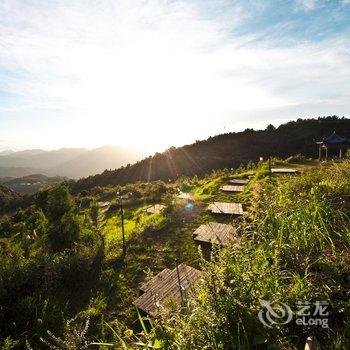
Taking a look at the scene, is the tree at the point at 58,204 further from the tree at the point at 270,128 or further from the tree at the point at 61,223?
the tree at the point at 270,128

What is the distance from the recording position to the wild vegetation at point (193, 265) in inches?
119

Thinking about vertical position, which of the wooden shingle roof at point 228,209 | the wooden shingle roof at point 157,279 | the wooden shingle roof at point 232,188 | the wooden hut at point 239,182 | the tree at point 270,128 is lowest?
the wooden shingle roof at point 157,279

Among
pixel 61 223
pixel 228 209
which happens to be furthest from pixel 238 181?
pixel 61 223

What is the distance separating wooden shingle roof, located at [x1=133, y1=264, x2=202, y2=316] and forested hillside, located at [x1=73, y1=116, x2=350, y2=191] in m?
24.6

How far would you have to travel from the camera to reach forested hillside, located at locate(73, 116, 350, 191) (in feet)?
106

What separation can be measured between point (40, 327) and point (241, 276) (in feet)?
11.5

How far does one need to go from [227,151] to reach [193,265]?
30.2m

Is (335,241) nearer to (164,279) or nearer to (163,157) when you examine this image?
(164,279)

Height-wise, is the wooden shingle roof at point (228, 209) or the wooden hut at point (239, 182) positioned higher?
the wooden hut at point (239, 182)

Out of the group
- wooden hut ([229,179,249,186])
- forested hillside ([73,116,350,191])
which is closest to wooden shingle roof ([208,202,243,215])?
wooden hut ([229,179,249,186])

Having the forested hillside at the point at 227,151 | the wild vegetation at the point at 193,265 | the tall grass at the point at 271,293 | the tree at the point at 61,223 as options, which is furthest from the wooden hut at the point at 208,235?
the forested hillside at the point at 227,151

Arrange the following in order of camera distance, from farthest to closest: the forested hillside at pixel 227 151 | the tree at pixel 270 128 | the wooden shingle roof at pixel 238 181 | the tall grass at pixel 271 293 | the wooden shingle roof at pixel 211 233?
the tree at pixel 270 128
the forested hillside at pixel 227 151
the wooden shingle roof at pixel 238 181
the wooden shingle roof at pixel 211 233
the tall grass at pixel 271 293

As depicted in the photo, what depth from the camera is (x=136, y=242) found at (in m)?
8.81

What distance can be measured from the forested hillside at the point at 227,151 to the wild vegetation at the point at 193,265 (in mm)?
21315
